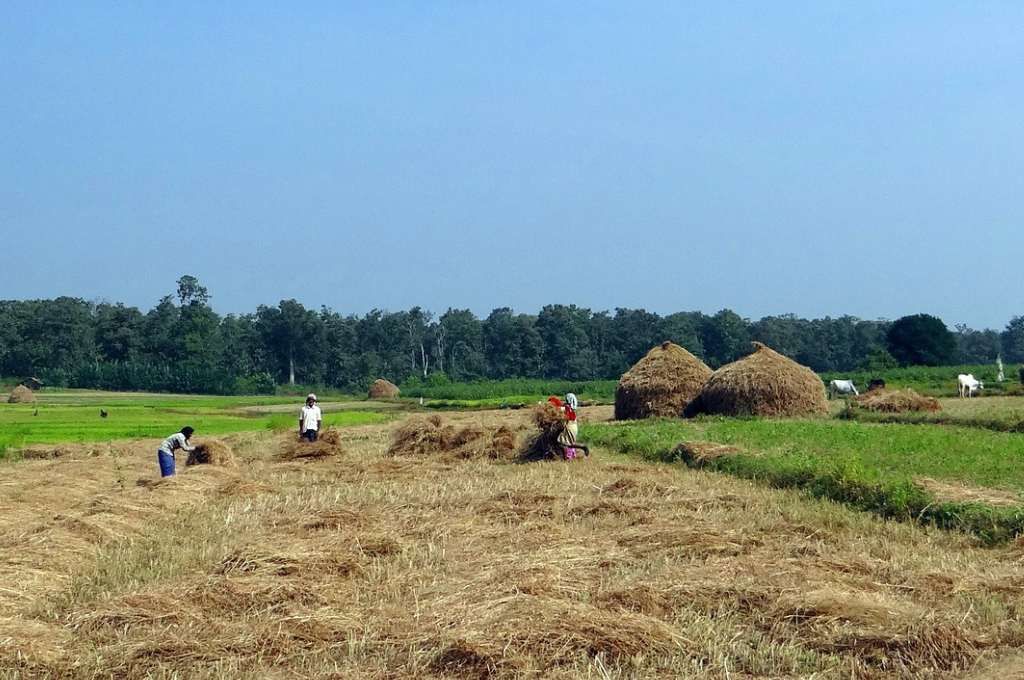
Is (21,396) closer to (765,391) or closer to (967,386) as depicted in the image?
(765,391)

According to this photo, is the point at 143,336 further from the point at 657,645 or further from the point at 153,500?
the point at 657,645

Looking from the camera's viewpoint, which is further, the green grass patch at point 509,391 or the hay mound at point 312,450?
the green grass patch at point 509,391

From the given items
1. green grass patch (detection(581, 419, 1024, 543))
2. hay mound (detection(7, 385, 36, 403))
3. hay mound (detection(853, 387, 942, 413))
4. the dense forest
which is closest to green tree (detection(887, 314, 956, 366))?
the dense forest

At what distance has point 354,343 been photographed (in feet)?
287

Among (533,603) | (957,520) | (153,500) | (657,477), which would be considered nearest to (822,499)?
(957,520)

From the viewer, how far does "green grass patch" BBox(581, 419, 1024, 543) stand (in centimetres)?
1038

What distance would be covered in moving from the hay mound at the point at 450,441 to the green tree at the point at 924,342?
5701 cm

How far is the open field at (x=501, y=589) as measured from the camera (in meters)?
5.97

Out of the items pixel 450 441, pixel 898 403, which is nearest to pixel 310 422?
pixel 450 441

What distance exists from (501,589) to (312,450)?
41.0ft

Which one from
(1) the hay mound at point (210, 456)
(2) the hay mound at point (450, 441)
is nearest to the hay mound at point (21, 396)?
(2) the hay mound at point (450, 441)

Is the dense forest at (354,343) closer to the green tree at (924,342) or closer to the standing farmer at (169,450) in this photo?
the green tree at (924,342)

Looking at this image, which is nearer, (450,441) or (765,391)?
(450,441)

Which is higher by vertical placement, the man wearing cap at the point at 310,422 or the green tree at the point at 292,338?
the green tree at the point at 292,338
